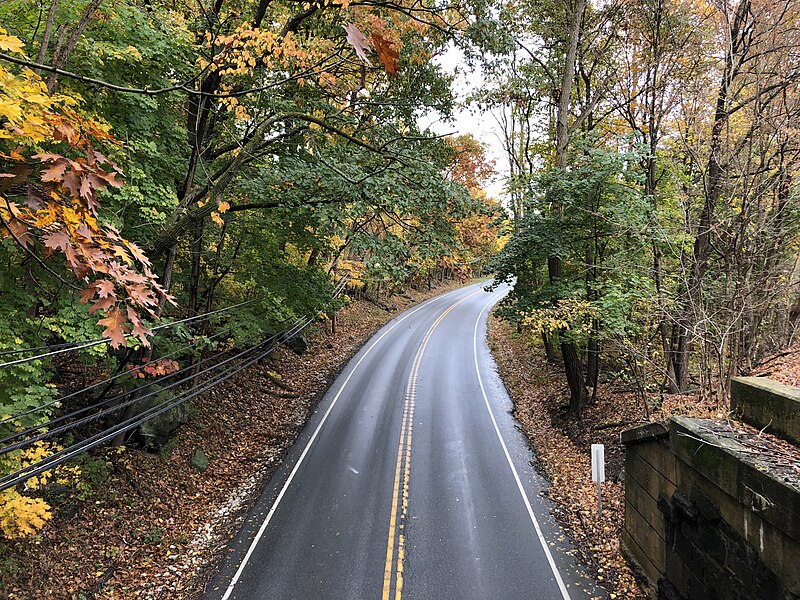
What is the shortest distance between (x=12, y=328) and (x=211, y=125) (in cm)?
698

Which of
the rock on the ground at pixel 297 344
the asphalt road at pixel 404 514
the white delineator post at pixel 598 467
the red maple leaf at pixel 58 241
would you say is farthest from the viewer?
the rock on the ground at pixel 297 344

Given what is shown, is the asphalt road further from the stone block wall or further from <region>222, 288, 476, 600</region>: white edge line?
the stone block wall

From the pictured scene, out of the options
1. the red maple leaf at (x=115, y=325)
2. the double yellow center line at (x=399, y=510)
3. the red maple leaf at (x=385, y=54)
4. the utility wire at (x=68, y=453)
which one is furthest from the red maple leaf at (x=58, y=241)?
the double yellow center line at (x=399, y=510)

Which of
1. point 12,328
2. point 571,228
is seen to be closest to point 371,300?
point 571,228

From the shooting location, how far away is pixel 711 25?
1186 cm

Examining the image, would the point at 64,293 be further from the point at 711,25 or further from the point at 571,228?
the point at 711,25

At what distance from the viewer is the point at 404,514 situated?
10070 millimetres

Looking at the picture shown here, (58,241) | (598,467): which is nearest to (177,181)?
(58,241)

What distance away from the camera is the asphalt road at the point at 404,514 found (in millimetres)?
8070

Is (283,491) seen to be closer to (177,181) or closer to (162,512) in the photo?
(162,512)

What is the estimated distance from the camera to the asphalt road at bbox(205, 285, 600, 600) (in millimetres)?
8070

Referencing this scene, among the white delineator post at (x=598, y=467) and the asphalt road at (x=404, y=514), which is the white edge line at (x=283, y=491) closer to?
the asphalt road at (x=404, y=514)

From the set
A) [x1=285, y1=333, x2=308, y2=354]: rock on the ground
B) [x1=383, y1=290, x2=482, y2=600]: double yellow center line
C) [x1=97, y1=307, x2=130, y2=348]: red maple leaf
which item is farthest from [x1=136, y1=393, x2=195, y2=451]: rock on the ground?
[x1=97, y1=307, x2=130, y2=348]: red maple leaf

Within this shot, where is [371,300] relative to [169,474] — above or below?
above
